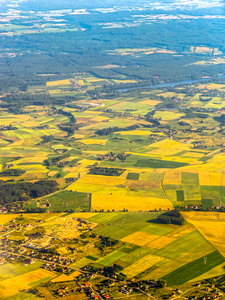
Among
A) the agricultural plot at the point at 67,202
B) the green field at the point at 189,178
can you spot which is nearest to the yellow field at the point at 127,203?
the agricultural plot at the point at 67,202

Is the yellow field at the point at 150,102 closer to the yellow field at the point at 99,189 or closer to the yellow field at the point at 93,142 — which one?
the yellow field at the point at 93,142

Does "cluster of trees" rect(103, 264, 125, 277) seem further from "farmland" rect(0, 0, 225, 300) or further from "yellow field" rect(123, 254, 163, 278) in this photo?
"yellow field" rect(123, 254, 163, 278)

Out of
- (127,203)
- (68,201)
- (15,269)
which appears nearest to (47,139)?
(68,201)

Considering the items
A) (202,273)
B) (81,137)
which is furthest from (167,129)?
(202,273)

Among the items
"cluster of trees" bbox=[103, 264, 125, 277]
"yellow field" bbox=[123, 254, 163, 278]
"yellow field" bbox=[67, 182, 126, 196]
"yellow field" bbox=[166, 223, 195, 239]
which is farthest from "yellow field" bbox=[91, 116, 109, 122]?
"cluster of trees" bbox=[103, 264, 125, 277]

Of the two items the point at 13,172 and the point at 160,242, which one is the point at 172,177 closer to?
the point at 160,242

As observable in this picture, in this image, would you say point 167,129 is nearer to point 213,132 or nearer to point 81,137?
point 213,132
